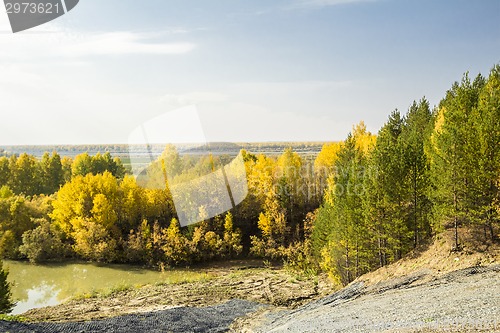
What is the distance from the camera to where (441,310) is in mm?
11672

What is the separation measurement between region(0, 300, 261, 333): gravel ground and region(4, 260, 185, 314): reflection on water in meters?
14.7

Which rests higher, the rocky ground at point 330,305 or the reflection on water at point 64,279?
the rocky ground at point 330,305

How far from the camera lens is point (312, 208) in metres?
44.9

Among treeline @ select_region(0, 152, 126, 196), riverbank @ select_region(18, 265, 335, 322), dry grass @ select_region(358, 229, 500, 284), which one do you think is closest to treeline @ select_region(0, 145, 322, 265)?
riverbank @ select_region(18, 265, 335, 322)

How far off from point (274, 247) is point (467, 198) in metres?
25.1

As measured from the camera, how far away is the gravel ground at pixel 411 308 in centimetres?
1028

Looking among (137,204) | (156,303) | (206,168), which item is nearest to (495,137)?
(156,303)

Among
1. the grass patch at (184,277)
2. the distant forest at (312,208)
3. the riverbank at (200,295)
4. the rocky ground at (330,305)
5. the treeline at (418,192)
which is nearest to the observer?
the rocky ground at (330,305)

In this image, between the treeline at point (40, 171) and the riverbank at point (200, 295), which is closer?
the riverbank at point (200, 295)

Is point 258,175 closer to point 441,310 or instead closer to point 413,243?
point 413,243

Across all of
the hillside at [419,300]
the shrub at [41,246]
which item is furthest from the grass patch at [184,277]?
the shrub at [41,246]

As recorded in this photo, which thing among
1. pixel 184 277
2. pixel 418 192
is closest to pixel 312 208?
pixel 184 277

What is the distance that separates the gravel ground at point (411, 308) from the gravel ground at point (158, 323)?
1853 millimetres

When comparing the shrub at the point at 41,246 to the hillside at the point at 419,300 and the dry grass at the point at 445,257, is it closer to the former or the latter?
the hillside at the point at 419,300
